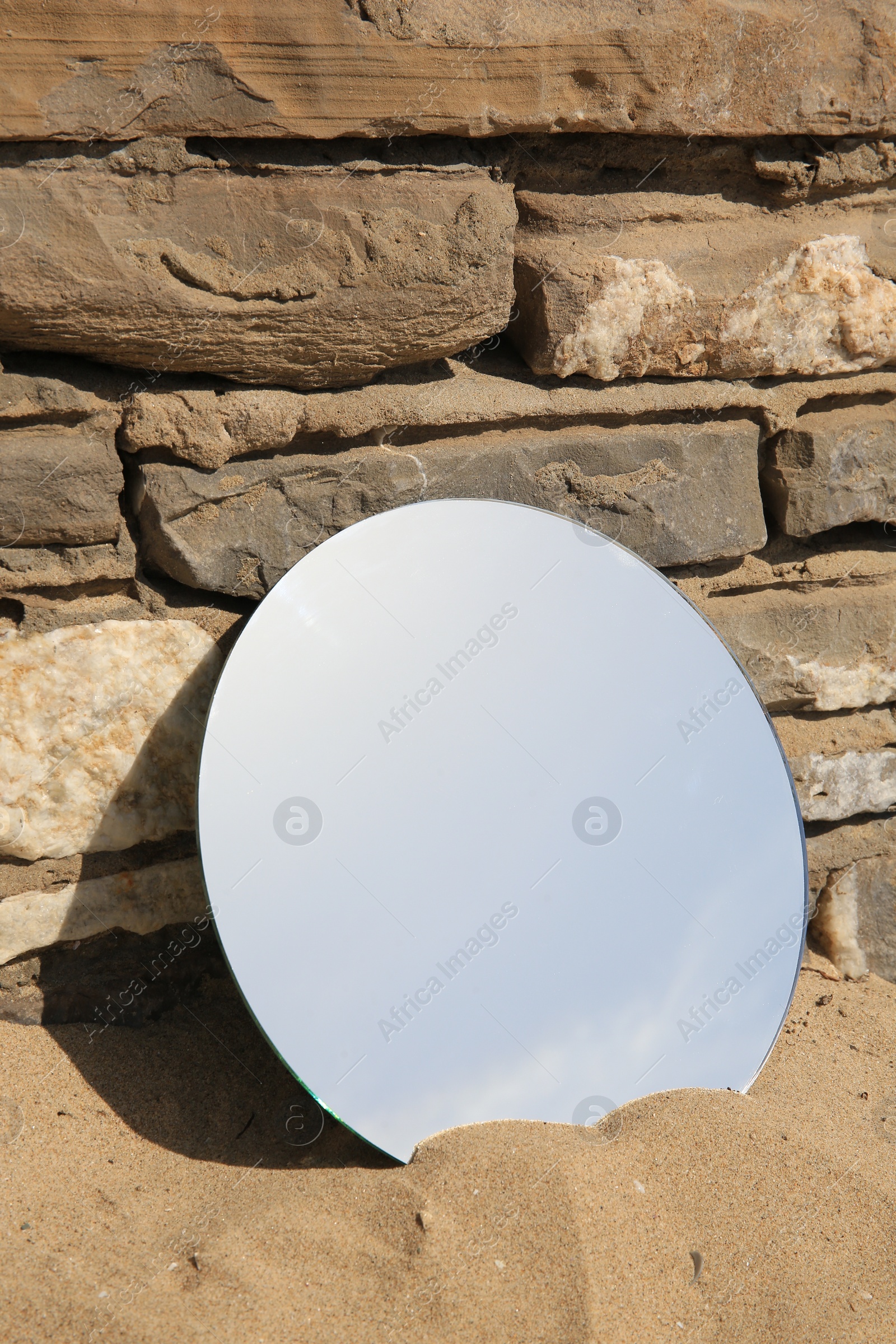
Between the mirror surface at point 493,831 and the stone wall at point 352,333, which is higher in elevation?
the stone wall at point 352,333

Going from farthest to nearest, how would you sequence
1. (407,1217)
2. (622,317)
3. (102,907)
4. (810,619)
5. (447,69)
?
(810,619), (622,317), (102,907), (447,69), (407,1217)

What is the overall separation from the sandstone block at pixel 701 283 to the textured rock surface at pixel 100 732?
71 centimetres

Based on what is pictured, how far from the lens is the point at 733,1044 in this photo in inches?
51.2

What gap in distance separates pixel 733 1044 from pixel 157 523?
1064mm

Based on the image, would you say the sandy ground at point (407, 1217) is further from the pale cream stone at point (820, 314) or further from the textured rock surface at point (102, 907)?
the pale cream stone at point (820, 314)

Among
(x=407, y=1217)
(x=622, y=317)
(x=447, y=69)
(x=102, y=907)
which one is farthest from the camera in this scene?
(x=622, y=317)

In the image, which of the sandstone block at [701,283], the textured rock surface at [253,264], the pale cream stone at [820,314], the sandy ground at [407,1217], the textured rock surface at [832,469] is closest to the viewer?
the sandy ground at [407,1217]

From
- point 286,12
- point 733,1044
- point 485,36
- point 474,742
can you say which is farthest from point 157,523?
point 733,1044

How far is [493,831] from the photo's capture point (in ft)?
4.08

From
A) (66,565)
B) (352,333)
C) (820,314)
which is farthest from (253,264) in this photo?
(820,314)

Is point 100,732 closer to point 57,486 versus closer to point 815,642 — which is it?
point 57,486

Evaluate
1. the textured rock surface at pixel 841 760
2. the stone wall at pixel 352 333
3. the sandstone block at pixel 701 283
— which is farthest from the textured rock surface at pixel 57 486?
the textured rock surface at pixel 841 760

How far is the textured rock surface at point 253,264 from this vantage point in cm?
108

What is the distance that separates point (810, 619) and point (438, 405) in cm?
76
